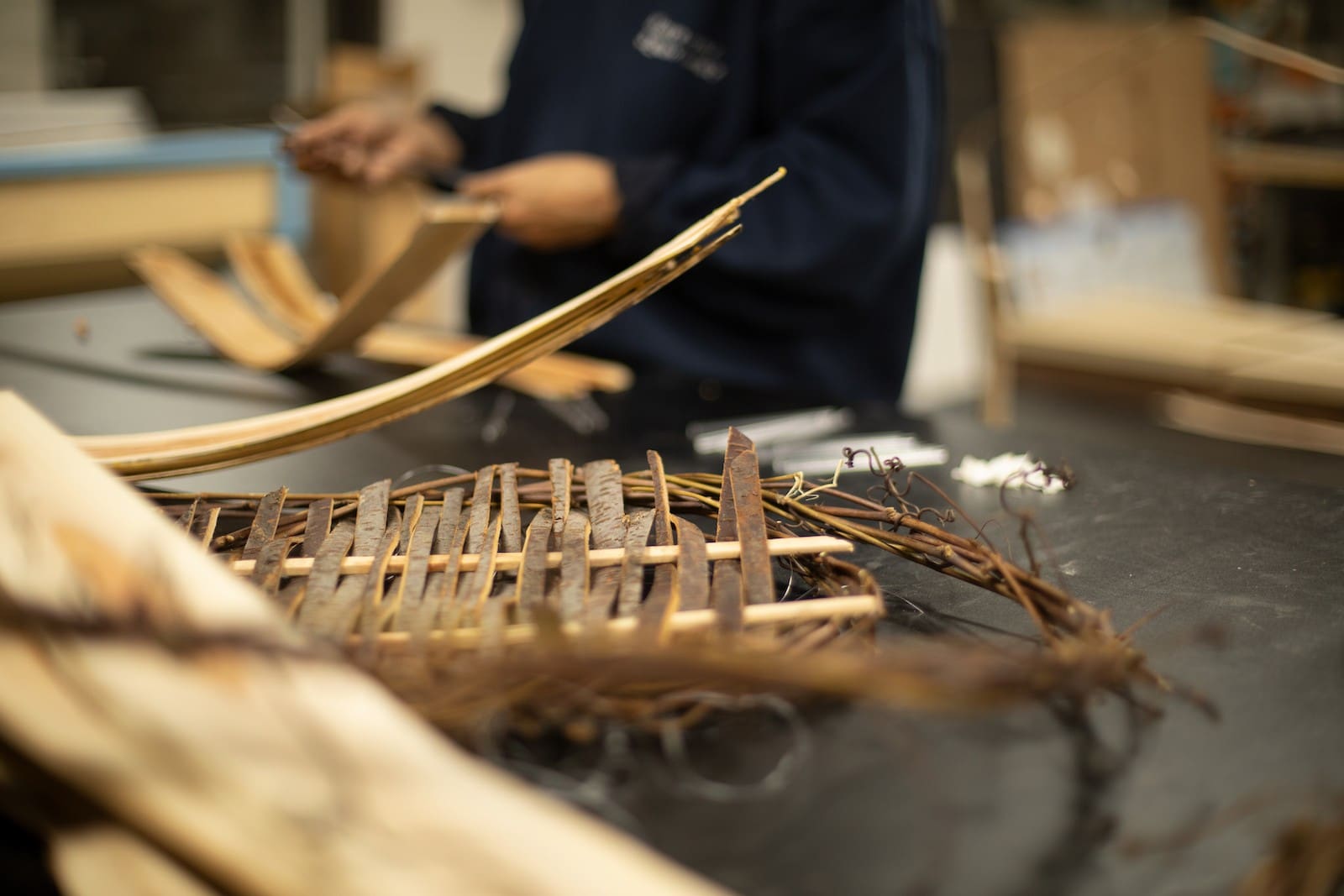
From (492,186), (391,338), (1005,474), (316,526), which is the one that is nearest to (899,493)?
(1005,474)

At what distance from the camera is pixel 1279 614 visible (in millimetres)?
620

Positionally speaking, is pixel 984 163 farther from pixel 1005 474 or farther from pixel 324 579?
pixel 324 579

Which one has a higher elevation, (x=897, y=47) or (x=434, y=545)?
(x=897, y=47)

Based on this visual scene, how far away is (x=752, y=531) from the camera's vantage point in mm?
607

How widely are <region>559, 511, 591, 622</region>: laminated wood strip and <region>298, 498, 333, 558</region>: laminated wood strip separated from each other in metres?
0.14

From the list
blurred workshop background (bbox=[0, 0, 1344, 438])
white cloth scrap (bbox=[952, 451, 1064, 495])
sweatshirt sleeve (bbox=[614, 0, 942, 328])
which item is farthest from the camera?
blurred workshop background (bbox=[0, 0, 1344, 438])

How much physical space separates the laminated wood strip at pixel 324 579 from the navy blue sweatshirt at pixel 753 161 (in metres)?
0.65

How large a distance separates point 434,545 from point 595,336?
0.74 metres

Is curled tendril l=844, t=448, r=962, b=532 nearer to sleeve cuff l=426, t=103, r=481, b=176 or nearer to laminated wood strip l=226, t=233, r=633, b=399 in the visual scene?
laminated wood strip l=226, t=233, r=633, b=399

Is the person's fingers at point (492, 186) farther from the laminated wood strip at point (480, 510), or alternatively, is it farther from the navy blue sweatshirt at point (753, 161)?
the laminated wood strip at point (480, 510)

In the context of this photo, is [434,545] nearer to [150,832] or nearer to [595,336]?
[150,832]

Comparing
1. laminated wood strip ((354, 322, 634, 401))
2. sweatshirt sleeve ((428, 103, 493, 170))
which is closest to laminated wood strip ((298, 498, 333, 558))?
laminated wood strip ((354, 322, 634, 401))

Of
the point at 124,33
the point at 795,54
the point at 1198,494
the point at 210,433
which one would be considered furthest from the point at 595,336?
the point at 124,33

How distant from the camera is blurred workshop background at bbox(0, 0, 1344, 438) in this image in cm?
240
